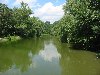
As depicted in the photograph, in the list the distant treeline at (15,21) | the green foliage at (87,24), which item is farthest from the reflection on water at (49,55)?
the distant treeline at (15,21)

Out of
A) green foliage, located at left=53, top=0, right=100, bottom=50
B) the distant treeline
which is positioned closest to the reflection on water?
green foliage, located at left=53, top=0, right=100, bottom=50

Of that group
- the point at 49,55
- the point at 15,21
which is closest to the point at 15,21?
the point at 15,21

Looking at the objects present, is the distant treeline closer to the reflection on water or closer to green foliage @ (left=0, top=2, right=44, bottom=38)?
green foliage @ (left=0, top=2, right=44, bottom=38)

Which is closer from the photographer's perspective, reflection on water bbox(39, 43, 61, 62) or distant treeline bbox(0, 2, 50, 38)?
reflection on water bbox(39, 43, 61, 62)

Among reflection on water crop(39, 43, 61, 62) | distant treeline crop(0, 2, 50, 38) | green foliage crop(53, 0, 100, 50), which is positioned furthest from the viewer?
distant treeline crop(0, 2, 50, 38)

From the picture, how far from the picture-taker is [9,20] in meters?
77.7

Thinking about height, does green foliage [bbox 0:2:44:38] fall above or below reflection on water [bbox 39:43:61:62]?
above

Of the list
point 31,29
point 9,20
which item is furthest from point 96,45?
point 31,29

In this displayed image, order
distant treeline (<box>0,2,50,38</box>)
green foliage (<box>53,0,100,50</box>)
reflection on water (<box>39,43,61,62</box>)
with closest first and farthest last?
reflection on water (<box>39,43,61,62</box>)
green foliage (<box>53,0,100,50</box>)
distant treeline (<box>0,2,50,38</box>)

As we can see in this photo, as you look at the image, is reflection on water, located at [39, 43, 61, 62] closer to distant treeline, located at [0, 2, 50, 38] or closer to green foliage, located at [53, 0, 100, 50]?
green foliage, located at [53, 0, 100, 50]

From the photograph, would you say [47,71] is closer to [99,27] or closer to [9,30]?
[99,27]

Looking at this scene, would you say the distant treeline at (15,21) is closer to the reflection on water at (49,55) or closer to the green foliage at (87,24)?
the reflection on water at (49,55)

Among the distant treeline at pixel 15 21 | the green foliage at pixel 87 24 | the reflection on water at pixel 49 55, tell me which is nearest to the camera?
the reflection on water at pixel 49 55

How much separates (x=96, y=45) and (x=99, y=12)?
739 cm
